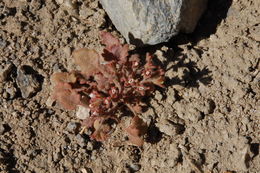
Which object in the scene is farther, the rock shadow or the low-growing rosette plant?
the rock shadow

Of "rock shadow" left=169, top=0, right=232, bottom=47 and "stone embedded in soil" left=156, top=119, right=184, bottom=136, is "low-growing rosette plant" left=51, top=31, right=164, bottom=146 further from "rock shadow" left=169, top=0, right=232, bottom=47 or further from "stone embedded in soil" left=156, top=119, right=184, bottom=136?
"rock shadow" left=169, top=0, right=232, bottom=47

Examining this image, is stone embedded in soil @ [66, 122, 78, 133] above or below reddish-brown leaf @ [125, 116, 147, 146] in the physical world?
below

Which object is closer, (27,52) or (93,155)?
(93,155)

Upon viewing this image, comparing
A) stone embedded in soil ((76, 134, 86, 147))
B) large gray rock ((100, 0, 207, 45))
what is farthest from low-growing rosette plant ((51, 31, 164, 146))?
large gray rock ((100, 0, 207, 45))

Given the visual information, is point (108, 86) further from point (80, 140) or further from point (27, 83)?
point (27, 83)

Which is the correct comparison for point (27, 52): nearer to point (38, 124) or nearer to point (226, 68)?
point (38, 124)

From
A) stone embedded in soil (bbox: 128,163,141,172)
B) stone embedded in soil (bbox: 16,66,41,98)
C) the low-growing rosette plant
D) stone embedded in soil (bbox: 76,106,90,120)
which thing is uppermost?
the low-growing rosette plant

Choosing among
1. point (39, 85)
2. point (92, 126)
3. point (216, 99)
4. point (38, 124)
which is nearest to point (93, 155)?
point (92, 126)
